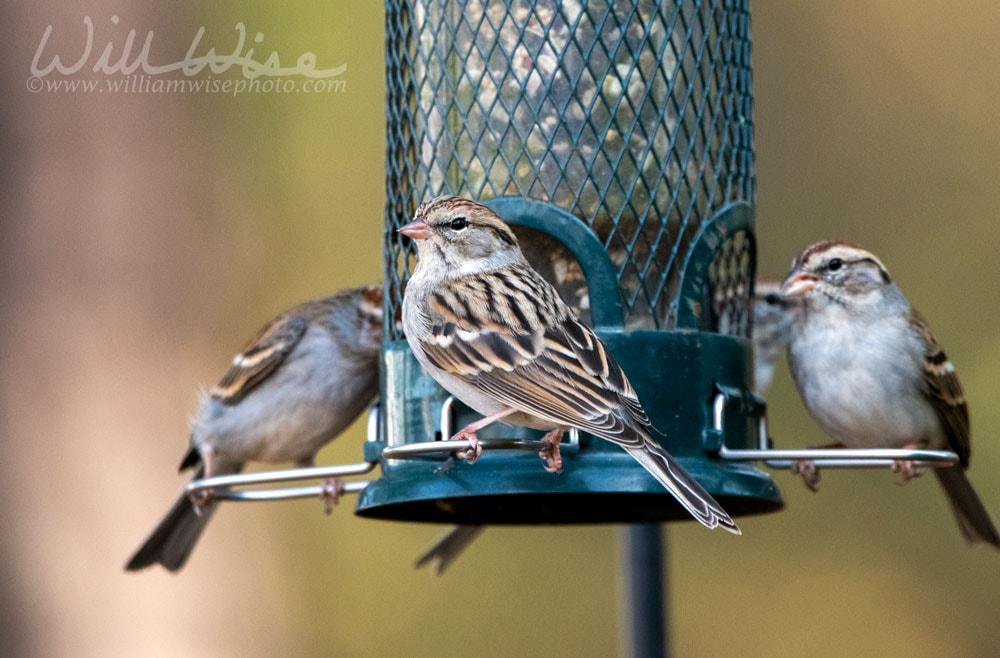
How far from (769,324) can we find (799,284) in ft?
2.33

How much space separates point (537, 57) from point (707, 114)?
0.70m

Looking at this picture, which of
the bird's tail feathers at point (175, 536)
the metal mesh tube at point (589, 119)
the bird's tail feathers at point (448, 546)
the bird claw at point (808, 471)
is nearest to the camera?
the metal mesh tube at point (589, 119)

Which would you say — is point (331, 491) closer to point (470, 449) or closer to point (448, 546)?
point (448, 546)

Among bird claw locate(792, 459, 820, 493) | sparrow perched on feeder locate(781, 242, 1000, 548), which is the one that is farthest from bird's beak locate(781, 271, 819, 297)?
bird claw locate(792, 459, 820, 493)

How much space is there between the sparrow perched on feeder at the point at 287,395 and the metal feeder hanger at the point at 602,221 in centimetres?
91

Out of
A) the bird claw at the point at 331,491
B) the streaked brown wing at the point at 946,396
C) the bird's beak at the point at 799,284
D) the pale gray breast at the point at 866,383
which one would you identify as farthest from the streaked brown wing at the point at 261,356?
the streaked brown wing at the point at 946,396

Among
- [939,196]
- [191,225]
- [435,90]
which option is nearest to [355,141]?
[191,225]

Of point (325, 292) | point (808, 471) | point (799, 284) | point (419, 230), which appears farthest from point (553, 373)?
point (325, 292)

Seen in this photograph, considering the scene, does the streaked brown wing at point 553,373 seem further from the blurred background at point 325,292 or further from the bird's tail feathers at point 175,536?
the blurred background at point 325,292

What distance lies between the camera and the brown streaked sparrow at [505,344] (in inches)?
181

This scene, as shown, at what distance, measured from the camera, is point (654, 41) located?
536 centimetres

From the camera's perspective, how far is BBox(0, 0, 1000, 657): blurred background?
8531 millimetres

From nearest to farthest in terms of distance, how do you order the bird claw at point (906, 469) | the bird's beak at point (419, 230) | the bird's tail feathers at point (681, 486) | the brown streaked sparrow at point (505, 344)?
the bird's tail feathers at point (681, 486), the brown streaked sparrow at point (505, 344), the bird's beak at point (419, 230), the bird claw at point (906, 469)

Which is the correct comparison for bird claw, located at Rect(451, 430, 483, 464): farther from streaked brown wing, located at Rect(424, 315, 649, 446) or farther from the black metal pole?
the black metal pole
